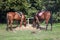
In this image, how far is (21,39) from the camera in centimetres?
1362

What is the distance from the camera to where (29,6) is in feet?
80.9

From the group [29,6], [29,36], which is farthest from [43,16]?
[29,6]

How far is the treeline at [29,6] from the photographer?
2414 centimetres

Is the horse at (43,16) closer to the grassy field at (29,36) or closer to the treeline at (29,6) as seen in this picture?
the grassy field at (29,36)

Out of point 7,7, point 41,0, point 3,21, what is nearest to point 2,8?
point 7,7

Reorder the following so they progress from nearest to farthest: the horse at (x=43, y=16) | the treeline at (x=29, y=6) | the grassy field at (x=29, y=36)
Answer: the grassy field at (x=29, y=36), the horse at (x=43, y=16), the treeline at (x=29, y=6)

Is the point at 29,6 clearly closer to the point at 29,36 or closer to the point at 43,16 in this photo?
the point at 43,16

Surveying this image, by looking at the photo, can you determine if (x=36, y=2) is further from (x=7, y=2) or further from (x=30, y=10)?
(x=7, y=2)

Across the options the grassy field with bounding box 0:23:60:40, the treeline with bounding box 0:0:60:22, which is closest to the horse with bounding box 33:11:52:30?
the grassy field with bounding box 0:23:60:40

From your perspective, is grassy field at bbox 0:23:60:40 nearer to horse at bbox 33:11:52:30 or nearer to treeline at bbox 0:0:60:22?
horse at bbox 33:11:52:30

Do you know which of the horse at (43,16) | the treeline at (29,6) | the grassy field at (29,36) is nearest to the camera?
the grassy field at (29,36)

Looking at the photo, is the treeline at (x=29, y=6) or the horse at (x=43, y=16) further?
the treeline at (x=29, y=6)

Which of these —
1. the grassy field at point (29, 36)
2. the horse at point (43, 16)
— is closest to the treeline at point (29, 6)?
the horse at point (43, 16)

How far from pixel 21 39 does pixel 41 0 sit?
1296 cm
